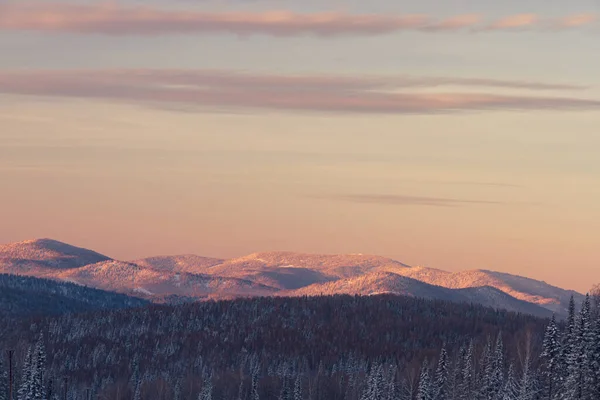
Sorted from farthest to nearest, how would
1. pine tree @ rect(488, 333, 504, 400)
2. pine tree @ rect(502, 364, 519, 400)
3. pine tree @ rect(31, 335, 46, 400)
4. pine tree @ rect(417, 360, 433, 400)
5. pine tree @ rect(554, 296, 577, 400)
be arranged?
1. pine tree @ rect(417, 360, 433, 400)
2. pine tree @ rect(488, 333, 504, 400)
3. pine tree @ rect(502, 364, 519, 400)
4. pine tree @ rect(31, 335, 46, 400)
5. pine tree @ rect(554, 296, 577, 400)

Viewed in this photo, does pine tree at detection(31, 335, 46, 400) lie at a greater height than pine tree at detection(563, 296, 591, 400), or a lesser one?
lesser

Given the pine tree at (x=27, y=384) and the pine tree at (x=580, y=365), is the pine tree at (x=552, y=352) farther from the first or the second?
the pine tree at (x=27, y=384)

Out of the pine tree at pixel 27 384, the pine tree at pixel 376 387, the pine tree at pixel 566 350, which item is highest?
the pine tree at pixel 566 350

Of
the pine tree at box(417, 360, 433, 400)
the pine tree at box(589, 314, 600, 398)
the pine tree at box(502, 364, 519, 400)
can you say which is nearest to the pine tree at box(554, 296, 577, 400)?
the pine tree at box(502, 364, 519, 400)

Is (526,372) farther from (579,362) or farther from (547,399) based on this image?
(579,362)

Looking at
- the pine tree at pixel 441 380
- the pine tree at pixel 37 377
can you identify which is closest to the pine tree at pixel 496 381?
the pine tree at pixel 441 380

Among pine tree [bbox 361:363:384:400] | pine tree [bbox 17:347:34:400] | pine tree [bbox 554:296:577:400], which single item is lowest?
pine tree [bbox 17:347:34:400]

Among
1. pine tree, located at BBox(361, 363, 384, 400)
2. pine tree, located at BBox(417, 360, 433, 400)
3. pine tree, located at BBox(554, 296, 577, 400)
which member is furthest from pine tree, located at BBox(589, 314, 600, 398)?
pine tree, located at BBox(361, 363, 384, 400)

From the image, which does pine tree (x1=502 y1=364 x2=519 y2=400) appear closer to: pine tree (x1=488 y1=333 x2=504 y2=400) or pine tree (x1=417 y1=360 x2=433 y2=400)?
pine tree (x1=488 y1=333 x2=504 y2=400)

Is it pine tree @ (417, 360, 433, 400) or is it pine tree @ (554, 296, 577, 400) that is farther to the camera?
pine tree @ (417, 360, 433, 400)

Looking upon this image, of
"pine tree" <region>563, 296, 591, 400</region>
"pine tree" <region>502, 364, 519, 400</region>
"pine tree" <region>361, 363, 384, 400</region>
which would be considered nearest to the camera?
"pine tree" <region>563, 296, 591, 400</region>

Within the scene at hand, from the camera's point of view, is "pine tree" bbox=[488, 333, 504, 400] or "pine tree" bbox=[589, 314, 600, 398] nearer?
"pine tree" bbox=[589, 314, 600, 398]

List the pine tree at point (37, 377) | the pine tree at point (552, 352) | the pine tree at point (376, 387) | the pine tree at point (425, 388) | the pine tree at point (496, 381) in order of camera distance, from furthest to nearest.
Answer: the pine tree at point (376, 387) → the pine tree at point (425, 388) → the pine tree at point (496, 381) → the pine tree at point (37, 377) → the pine tree at point (552, 352)

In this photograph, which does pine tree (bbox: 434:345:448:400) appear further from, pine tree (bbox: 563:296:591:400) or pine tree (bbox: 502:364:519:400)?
pine tree (bbox: 563:296:591:400)
